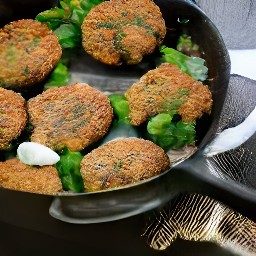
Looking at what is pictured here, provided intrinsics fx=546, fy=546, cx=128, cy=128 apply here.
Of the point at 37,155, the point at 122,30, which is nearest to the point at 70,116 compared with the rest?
the point at 37,155

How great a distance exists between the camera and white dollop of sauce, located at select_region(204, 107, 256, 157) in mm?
867

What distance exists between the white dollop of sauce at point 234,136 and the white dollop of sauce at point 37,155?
0.80 ft

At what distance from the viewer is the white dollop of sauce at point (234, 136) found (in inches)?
34.2

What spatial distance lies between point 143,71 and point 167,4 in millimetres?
165

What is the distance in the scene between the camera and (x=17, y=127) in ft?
3.00

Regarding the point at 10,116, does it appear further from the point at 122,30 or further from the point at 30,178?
the point at 122,30

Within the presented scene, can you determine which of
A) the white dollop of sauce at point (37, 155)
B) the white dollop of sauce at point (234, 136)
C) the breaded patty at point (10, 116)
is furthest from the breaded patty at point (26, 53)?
the white dollop of sauce at point (234, 136)

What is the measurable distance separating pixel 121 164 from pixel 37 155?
0.13m

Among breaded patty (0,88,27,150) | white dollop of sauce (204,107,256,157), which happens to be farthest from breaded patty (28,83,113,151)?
white dollop of sauce (204,107,256,157)

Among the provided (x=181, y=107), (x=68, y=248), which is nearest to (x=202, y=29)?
(x=181, y=107)

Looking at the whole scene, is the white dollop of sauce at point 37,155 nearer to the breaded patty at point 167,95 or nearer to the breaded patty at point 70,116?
the breaded patty at point 70,116

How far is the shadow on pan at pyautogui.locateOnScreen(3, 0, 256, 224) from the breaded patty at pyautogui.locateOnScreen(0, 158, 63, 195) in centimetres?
4

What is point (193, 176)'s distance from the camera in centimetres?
78

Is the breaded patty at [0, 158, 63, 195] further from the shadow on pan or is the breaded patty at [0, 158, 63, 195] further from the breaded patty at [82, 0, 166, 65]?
the breaded patty at [82, 0, 166, 65]
